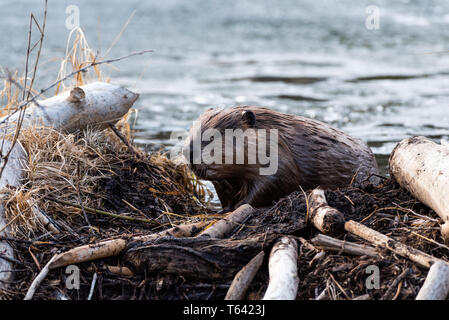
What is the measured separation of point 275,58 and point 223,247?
1062 cm

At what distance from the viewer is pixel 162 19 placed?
16578 mm

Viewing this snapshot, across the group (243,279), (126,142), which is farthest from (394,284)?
(126,142)

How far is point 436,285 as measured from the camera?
269 centimetres

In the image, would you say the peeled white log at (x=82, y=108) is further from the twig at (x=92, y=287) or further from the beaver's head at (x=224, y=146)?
the twig at (x=92, y=287)

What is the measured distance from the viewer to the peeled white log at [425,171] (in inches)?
130

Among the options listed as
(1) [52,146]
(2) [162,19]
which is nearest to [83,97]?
(1) [52,146]

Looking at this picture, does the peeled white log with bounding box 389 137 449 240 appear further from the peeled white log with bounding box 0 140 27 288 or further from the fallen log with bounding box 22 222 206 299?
the peeled white log with bounding box 0 140 27 288

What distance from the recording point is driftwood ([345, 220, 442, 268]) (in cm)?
289

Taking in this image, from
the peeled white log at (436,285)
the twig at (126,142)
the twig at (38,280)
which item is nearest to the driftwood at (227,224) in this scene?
the twig at (38,280)

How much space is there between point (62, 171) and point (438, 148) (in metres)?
2.37

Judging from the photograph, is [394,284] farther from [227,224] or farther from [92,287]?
[92,287]

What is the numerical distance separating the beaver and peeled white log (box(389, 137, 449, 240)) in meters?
0.48

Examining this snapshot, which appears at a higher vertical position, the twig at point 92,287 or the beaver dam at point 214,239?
the beaver dam at point 214,239
